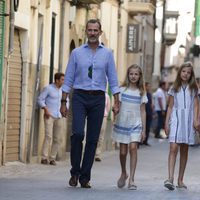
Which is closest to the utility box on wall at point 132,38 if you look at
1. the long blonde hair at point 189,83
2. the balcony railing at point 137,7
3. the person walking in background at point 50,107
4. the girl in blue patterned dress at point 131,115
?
the balcony railing at point 137,7

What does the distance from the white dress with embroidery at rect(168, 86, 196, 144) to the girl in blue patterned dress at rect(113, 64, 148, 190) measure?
1.47 ft

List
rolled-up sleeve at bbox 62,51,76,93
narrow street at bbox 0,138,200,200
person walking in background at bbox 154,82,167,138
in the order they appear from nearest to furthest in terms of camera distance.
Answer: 1. narrow street at bbox 0,138,200,200
2. rolled-up sleeve at bbox 62,51,76,93
3. person walking in background at bbox 154,82,167,138

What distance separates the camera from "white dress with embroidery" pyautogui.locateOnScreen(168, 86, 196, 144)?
13648mm

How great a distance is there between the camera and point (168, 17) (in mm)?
54281

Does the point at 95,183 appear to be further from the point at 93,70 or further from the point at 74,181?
the point at 93,70

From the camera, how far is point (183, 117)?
13695mm

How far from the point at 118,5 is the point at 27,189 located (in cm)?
1895

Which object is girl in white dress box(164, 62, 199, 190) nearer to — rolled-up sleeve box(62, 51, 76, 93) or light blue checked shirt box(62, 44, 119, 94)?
light blue checked shirt box(62, 44, 119, 94)

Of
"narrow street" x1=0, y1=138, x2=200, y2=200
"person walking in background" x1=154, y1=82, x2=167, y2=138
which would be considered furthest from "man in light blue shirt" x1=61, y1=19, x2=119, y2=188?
"person walking in background" x1=154, y1=82, x2=167, y2=138

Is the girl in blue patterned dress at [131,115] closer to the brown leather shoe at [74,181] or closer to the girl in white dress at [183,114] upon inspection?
the girl in white dress at [183,114]

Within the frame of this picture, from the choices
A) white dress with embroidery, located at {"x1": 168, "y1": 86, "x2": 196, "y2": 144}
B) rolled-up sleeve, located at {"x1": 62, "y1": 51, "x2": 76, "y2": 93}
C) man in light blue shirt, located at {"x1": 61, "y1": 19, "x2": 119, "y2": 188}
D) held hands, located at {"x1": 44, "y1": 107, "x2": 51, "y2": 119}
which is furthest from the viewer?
held hands, located at {"x1": 44, "y1": 107, "x2": 51, "y2": 119}

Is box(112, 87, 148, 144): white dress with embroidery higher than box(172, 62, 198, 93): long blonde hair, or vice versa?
box(172, 62, 198, 93): long blonde hair

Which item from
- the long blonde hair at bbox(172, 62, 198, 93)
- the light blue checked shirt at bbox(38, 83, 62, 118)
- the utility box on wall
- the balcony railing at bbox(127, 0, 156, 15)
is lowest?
the light blue checked shirt at bbox(38, 83, 62, 118)

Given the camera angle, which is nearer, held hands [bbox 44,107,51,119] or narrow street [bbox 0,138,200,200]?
narrow street [bbox 0,138,200,200]
